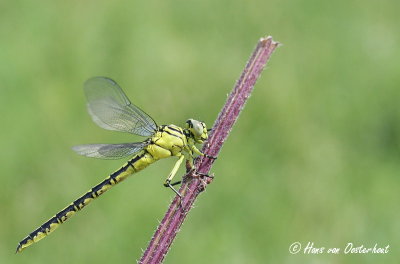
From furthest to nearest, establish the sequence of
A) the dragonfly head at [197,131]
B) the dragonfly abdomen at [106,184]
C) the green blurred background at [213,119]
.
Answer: the green blurred background at [213,119], the dragonfly abdomen at [106,184], the dragonfly head at [197,131]

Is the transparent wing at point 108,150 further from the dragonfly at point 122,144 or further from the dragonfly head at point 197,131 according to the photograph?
the dragonfly head at point 197,131

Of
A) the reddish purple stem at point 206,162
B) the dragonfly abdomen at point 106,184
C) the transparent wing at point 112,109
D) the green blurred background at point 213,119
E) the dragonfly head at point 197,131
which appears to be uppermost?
the green blurred background at point 213,119

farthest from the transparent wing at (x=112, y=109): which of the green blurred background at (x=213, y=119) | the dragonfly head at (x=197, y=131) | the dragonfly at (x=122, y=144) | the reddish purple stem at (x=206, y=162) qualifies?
the green blurred background at (x=213, y=119)

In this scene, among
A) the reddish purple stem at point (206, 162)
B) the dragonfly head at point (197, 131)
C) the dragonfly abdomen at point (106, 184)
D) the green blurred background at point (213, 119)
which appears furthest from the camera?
the green blurred background at point (213, 119)

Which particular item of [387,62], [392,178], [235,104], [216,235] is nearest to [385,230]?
[392,178]

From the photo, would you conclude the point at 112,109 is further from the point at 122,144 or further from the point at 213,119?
the point at 213,119

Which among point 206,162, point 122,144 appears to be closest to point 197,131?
point 122,144

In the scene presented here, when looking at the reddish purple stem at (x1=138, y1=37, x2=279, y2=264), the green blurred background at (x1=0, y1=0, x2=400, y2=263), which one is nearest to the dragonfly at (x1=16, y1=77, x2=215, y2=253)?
the reddish purple stem at (x1=138, y1=37, x2=279, y2=264)

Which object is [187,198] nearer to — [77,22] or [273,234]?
[273,234]
